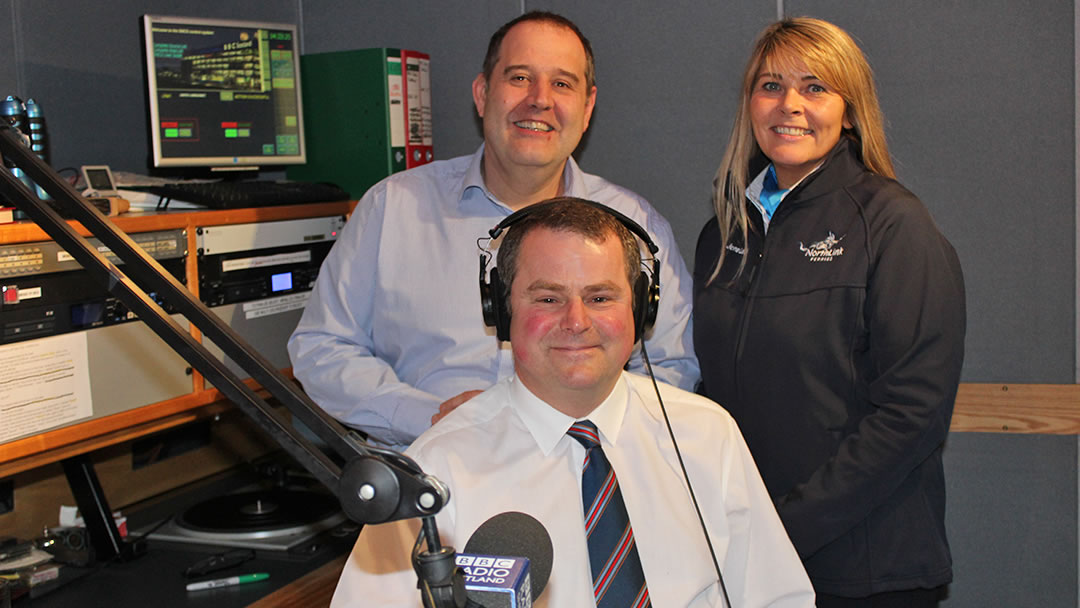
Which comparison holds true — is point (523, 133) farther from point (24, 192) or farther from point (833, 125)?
point (24, 192)

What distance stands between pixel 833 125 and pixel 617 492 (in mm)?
835

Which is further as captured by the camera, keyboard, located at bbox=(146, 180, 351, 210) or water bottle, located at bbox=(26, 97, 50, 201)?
keyboard, located at bbox=(146, 180, 351, 210)

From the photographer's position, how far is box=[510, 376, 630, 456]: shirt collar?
4.96ft

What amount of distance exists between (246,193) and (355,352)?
624 millimetres

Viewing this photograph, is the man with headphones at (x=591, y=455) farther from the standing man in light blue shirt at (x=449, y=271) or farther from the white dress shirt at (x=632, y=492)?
the standing man in light blue shirt at (x=449, y=271)

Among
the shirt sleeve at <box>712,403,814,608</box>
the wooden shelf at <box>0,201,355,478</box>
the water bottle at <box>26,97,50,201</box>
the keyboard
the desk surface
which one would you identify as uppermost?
the water bottle at <box>26,97,50,201</box>

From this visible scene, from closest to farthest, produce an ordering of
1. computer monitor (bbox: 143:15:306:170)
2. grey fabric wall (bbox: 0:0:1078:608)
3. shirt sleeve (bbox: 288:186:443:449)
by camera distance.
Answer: shirt sleeve (bbox: 288:186:443:449) → grey fabric wall (bbox: 0:0:1078:608) → computer monitor (bbox: 143:15:306:170)

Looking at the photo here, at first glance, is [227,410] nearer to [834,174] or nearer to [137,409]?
[137,409]

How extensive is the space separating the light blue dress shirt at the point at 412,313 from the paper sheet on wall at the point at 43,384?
416mm

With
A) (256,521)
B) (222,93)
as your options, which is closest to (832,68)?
(222,93)

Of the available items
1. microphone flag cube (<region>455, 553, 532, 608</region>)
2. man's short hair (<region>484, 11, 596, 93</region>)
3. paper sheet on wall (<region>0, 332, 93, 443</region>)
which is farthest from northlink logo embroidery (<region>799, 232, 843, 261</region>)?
paper sheet on wall (<region>0, 332, 93, 443</region>)

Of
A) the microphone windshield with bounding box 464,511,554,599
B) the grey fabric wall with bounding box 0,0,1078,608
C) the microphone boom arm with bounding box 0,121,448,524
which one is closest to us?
the microphone boom arm with bounding box 0,121,448,524

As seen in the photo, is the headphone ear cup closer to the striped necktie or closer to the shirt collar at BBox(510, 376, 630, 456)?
the shirt collar at BBox(510, 376, 630, 456)

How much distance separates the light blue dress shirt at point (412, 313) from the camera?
78.7 inches
